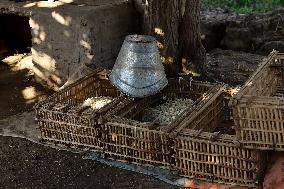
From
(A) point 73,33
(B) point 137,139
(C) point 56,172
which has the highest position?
(A) point 73,33

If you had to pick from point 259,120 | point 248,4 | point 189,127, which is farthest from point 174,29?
point 248,4

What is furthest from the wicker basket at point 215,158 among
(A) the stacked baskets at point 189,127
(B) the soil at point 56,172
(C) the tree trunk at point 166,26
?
(C) the tree trunk at point 166,26

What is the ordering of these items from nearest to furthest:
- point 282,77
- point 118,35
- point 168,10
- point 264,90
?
point 264,90, point 282,77, point 168,10, point 118,35

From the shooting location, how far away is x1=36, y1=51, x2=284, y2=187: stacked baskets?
21.0ft

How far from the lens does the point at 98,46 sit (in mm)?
9648

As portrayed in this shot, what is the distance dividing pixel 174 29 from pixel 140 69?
135 cm

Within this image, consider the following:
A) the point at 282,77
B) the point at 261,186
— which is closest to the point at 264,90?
the point at 282,77

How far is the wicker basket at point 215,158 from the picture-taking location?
6.66 m

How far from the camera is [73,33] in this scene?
9.71 meters

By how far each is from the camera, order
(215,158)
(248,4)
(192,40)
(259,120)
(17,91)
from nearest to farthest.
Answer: (259,120), (215,158), (192,40), (17,91), (248,4)

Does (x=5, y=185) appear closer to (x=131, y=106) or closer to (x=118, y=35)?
(x=131, y=106)

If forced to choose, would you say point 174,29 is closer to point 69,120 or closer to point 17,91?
point 69,120

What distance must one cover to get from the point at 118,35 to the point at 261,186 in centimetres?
447

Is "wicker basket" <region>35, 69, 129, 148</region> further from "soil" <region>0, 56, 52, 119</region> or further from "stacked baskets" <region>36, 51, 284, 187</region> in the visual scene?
"soil" <region>0, 56, 52, 119</region>
